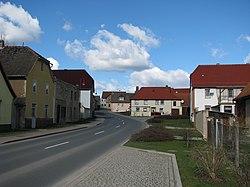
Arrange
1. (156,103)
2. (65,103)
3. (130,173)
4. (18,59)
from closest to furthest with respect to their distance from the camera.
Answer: (130,173)
(18,59)
(65,103)
(156,103)

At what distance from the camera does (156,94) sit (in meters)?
89.9

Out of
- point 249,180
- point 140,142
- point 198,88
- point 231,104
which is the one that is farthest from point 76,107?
point 249,180

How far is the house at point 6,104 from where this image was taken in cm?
2692

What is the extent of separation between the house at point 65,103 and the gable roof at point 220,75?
64.0 ft

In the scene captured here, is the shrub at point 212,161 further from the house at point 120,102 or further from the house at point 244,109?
the house at point 120,102

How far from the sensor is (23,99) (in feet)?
103

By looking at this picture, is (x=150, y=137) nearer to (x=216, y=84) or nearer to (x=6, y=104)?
(x=6, y=104)

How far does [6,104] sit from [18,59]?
7.52 metres

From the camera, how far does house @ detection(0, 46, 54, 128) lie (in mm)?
31406

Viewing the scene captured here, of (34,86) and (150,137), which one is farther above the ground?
(34,86)

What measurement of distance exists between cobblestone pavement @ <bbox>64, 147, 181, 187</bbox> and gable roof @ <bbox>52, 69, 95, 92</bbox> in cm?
5644

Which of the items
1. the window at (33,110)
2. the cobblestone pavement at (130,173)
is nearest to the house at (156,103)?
the window at (33,110)

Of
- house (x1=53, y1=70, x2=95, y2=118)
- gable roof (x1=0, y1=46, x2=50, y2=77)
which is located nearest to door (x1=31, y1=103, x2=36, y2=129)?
gable roof (x1=0, y1=46, x2=50, y2=77)

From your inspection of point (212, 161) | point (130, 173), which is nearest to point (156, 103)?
point (130, 173)
